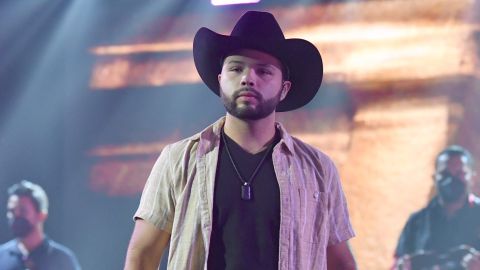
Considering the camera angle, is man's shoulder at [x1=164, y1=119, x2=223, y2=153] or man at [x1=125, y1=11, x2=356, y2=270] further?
man's shoulder at [x1=164, y1=119, x2=223, y2=153]

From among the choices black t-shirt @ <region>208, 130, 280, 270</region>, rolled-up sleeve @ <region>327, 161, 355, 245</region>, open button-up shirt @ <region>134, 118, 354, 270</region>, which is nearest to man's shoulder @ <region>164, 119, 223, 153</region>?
open button-up shirt @ <region>134, 118, 354, 270</region>

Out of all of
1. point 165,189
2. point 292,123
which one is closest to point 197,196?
point 165,189

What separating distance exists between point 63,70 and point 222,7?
1.02m

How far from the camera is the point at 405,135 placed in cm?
365

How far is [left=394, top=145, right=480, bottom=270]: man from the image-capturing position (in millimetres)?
3529

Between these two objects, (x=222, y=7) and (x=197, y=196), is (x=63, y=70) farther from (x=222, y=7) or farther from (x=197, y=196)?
(x=197, y=196)

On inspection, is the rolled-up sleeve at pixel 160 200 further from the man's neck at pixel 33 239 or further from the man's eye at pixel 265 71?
the man's neck at pixel 33 239

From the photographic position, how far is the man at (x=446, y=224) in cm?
353

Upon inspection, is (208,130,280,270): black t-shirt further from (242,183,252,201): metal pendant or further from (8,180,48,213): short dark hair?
(8,180,48,213): short dark hair

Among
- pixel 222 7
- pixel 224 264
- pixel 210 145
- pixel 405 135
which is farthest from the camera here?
pixel 222 7

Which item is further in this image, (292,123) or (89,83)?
(89,83)

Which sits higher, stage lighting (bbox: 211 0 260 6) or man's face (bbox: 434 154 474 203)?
stage lighting (bbox: 211 0 260 6)

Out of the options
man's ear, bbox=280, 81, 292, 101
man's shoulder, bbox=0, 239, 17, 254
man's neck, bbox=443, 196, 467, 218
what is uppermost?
man's ear, bbox=280, 81, 292, 101

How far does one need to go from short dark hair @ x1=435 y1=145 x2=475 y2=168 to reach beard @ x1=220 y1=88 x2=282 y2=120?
2.09 metres
